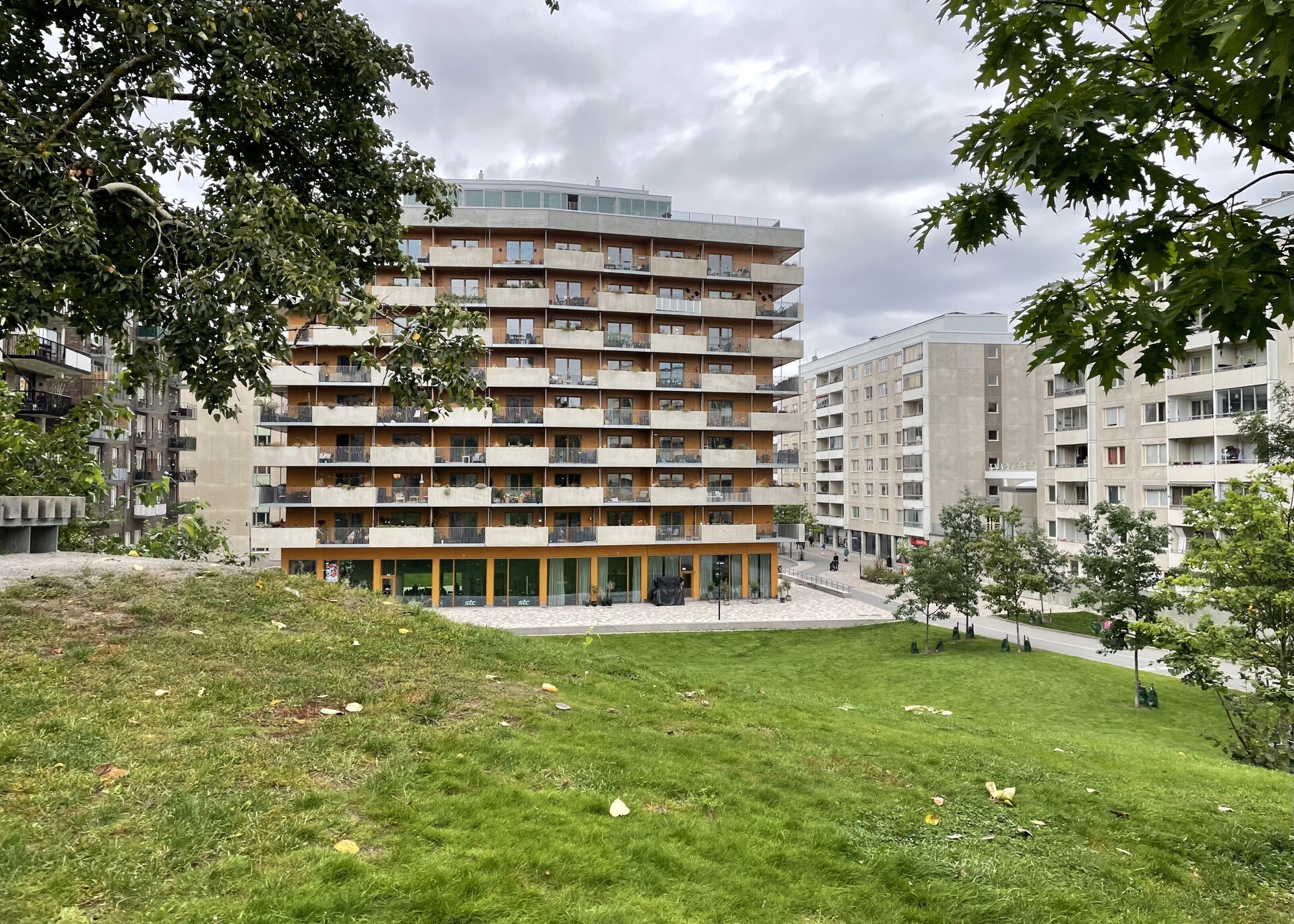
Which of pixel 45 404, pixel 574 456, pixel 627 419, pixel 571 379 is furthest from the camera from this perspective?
pixel 571 379

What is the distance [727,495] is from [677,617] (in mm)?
8552

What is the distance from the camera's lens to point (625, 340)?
43281 millimetres

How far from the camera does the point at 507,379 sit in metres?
41.5

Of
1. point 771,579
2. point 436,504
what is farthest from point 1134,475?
point 436,504

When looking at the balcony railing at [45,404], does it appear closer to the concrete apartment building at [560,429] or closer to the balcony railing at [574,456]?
the concrete apartment building at [560,429]

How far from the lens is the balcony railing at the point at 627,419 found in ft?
140

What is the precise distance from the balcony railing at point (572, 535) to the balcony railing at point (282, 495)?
45.5 ft

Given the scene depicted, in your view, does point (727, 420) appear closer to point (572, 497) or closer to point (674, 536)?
point (674, 536)

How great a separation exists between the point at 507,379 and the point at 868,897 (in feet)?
127

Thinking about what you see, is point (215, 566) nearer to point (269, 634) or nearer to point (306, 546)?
point (269, 634)

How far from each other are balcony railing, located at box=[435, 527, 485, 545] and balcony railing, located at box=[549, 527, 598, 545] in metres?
4.02

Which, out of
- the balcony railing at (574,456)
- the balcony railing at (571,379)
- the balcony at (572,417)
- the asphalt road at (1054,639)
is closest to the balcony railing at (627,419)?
the balcony at (572,417)

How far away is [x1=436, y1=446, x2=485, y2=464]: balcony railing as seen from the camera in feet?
135

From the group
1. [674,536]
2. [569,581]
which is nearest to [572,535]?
[569,581]
